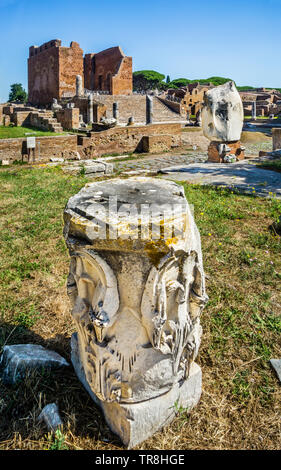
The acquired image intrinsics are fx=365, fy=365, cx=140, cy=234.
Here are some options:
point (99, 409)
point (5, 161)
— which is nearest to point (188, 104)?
Result: point (5, 161)

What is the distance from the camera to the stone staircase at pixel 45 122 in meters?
16.3

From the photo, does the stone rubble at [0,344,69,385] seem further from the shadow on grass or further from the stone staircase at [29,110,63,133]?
the stone staircase at [29,110,63,133]

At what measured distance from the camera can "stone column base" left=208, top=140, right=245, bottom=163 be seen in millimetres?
9539

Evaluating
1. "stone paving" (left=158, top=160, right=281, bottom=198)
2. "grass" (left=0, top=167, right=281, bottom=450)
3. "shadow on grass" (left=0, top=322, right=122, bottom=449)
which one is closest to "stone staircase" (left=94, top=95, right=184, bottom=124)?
"stone paving" (left=158, top=160, right=281, bottom=198)

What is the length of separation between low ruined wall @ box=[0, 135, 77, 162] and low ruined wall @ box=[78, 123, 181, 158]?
0.71 metres

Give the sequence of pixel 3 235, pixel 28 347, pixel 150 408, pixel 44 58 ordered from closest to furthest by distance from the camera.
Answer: pixel 150 408, pixel 28 347, pixel 3 235, pixel 44 58

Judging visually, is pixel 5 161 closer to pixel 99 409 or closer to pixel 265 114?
pixel 99 409

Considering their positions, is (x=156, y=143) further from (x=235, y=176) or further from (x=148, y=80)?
(x=148, y=80)

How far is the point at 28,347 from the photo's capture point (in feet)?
7.27

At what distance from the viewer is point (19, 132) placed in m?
15.6

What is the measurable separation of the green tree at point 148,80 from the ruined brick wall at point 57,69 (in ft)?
89.6

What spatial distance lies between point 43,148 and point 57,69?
2133cm

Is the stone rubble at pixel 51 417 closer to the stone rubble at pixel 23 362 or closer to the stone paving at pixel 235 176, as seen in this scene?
the stone rubble at pixel 23 362

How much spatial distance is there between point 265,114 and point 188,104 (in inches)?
301
